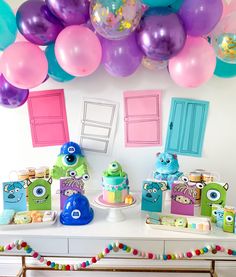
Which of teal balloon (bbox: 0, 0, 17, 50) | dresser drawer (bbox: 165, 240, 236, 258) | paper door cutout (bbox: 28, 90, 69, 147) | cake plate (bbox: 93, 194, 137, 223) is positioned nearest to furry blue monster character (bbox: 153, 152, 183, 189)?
cake plate (bbox: 93, 194, 137, 223)

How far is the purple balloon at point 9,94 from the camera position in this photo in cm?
153

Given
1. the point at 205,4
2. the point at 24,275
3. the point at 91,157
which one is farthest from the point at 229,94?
the point at 24,275

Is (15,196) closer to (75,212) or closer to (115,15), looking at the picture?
(75,212)

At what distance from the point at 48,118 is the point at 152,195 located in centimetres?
76

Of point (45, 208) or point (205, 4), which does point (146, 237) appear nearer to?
point (45, 208)

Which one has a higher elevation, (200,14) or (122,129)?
(200,14)

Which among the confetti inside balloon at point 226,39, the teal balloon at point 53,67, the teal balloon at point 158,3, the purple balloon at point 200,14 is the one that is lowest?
the teal balloon at point 53,67

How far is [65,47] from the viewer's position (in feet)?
4.43

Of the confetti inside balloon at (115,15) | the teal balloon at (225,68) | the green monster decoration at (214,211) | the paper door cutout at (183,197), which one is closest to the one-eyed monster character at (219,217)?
the green monster decoration at (214,211)

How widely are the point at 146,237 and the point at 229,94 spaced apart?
37.6 inches

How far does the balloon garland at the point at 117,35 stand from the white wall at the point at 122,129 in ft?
1.17

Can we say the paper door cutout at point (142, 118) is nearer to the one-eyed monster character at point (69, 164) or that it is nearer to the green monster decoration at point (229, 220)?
the one-eyed monster character at point (69, 164)

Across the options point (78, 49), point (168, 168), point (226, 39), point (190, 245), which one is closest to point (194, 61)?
point (226, 39)

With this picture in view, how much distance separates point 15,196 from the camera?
1601 millimetres
